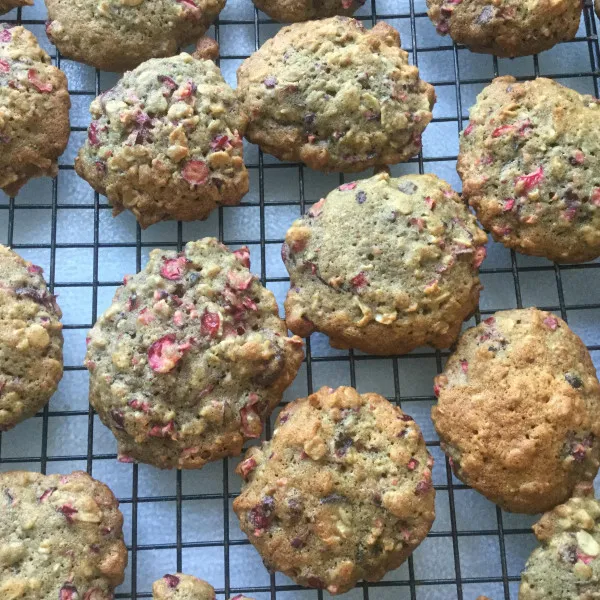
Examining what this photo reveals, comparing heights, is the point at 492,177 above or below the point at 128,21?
below

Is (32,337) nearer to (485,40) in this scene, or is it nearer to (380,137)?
(380,137)

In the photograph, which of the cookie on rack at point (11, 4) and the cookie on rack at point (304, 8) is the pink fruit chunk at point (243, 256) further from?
the cookie on rack at point (11, 4)

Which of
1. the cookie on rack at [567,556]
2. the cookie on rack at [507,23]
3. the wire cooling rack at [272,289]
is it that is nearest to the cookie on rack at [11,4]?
the wire cooling rack at [272,289]

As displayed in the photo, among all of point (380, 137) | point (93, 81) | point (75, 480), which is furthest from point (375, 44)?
point (75, 480)

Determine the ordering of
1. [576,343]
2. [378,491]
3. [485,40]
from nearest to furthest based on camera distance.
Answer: [378,491] → [576,343] → [485,40]

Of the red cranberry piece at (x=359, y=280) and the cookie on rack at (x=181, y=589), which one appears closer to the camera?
the cookie on rack at (x=181, y=589)

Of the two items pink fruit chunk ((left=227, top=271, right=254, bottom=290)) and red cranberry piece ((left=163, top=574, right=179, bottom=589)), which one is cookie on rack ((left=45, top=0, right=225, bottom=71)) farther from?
red cranberry piece ((left=163, top=574, right=179, bottom=589))

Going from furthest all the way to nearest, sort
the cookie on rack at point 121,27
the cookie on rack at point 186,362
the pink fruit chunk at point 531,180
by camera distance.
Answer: the cookie on rack at point 121,27 < the pink fruit chunk at point 531,180 < the cookie on rack at point 186,362
